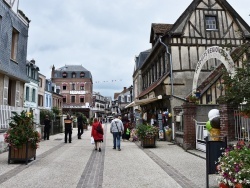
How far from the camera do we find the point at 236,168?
→ 4.03m

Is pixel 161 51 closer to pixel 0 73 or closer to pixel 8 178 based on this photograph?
pixel 0 73

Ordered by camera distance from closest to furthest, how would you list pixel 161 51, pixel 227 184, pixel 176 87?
pixel 227 184, pixel 176 87, pixel 161 51

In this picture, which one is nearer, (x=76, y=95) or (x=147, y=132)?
(x=147, y=132)

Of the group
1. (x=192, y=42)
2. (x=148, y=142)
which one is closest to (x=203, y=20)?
(x=192, y=42)

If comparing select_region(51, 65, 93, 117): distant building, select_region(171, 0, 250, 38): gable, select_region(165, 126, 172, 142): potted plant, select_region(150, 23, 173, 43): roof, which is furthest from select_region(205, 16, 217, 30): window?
select_region(51, 65, 93, 117): distant building

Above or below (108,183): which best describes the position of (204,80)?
above

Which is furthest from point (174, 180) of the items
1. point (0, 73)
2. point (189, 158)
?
point (0, 73)

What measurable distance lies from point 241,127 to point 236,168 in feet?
12.3

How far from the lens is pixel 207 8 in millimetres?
17188

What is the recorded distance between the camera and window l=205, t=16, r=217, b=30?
1703 centimetres

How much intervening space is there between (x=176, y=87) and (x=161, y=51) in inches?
136

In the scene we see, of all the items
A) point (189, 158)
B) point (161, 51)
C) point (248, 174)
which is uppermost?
point (161, 51)

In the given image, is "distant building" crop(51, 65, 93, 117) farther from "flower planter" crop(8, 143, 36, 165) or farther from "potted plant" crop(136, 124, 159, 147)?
"flower planter" crop(8, 143, 36, 165)

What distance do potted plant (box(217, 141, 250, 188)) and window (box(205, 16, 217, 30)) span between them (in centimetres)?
1391
